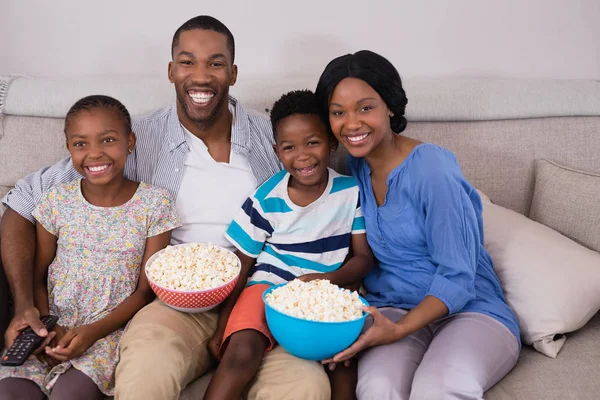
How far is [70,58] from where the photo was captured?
8.07 ft

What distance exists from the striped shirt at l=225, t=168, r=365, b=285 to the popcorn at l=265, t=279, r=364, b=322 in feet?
0.80

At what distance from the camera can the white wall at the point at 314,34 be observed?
2396 mm

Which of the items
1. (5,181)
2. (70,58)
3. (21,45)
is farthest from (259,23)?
(5,181)

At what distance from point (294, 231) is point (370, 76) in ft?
1.78

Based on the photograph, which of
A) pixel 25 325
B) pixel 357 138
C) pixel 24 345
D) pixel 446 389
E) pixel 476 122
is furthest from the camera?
pixel 476 122

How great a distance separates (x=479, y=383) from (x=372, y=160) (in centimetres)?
73

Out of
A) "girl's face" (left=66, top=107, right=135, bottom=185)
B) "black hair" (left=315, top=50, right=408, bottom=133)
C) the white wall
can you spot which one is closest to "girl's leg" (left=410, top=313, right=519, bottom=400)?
"black hair" (left=315, top=50, right=408, bottom=133)

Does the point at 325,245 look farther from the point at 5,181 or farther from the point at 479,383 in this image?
the point at 5,181

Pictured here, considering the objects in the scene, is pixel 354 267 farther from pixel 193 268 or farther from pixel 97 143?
pixel 97 143

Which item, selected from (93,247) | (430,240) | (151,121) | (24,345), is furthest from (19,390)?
(430,240)

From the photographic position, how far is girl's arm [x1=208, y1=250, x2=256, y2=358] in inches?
65.4

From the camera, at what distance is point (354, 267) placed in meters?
1.79

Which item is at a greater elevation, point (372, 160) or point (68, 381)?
point (372, 160)

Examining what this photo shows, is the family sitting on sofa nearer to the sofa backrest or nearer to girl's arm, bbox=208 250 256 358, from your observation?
girl's arm, bbox=208 250 256 358
